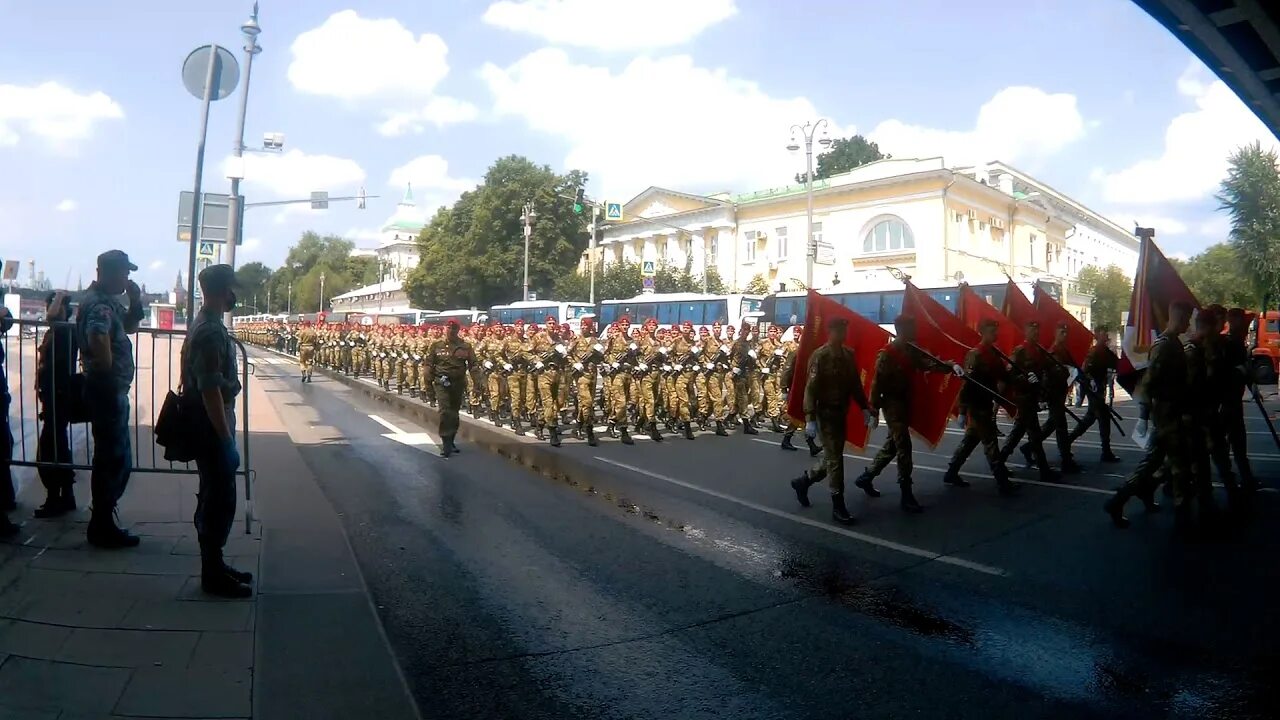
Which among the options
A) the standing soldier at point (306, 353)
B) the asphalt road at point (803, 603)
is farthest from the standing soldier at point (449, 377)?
the standing soldier at point (306, 353)

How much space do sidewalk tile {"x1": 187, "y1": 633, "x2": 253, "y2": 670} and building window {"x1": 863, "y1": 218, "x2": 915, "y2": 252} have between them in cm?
4819

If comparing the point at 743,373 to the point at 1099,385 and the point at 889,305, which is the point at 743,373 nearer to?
the point at 1099,385

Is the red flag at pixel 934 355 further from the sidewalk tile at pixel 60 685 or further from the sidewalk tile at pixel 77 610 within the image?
the sidewalk tile at pixel 60 685

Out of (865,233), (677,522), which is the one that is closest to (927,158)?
(865,233)

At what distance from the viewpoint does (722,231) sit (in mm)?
58500

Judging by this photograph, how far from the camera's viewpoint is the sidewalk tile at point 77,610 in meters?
4.65

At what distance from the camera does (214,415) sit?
5059mm

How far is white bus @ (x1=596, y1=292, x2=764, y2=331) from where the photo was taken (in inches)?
1495

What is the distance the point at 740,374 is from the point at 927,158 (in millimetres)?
41989

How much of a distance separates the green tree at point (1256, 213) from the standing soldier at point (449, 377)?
33263 millimetres

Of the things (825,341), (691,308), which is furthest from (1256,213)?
(825,341)

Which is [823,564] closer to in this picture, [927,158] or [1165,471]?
[1165,471]

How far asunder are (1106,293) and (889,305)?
83.1 feet

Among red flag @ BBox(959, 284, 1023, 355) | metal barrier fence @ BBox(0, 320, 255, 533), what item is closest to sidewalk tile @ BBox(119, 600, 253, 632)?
metal barrier fence @ BBox(0, 320, 255, 533)
